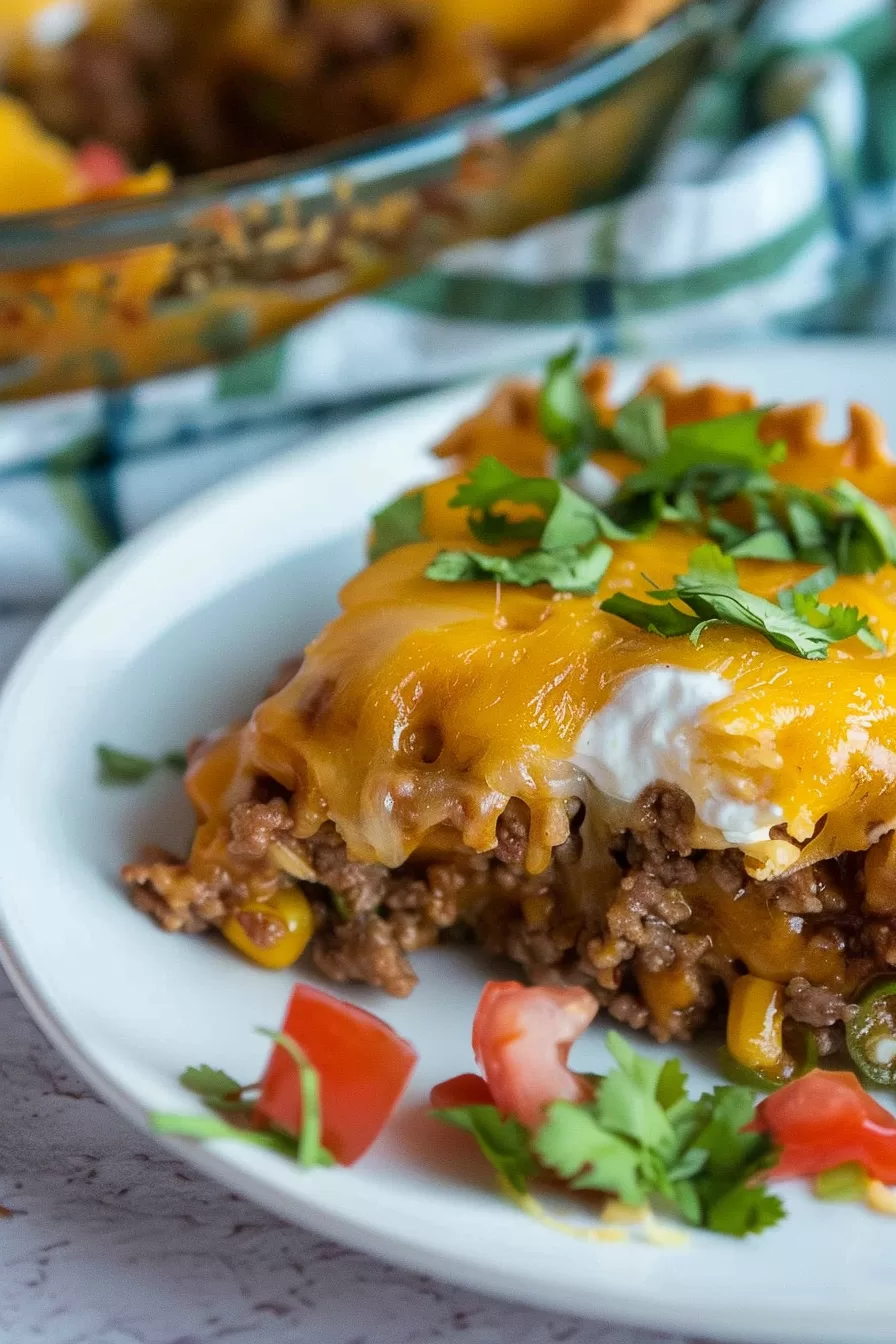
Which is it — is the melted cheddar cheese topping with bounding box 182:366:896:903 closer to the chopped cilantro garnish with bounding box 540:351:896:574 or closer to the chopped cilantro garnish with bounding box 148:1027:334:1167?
the chopped cilantro garnish with bounding box 540:351:896:574

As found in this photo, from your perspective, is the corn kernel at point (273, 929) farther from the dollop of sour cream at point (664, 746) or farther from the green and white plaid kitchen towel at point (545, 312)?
the green and white plaid kitchen towel at point (545, 312)

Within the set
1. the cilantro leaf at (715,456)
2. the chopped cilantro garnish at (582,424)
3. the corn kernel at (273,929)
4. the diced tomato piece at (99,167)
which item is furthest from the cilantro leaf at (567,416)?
the diced tomato piece at (99,167)

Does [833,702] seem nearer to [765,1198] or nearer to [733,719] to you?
[733,719]

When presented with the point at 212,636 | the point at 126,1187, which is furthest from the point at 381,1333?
the point at 212,636

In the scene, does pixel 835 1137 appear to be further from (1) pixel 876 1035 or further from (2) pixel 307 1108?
(2) pixel 307 1108

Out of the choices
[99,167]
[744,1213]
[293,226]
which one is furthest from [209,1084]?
[99,167]

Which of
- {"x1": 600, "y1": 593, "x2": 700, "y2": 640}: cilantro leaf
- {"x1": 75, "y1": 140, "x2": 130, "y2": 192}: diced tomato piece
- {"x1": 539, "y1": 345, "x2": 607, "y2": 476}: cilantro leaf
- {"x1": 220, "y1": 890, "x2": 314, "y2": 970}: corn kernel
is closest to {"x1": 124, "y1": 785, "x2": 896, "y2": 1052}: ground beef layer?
{"x1": 220, "y1": 890, "x2": 314, "y2": 970}: corn kernel
